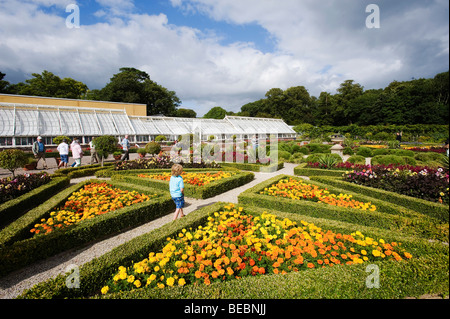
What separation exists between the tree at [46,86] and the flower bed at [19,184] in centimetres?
4375

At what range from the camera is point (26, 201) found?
19.5 feet

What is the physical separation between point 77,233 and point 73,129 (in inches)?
964

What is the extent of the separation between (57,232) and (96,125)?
25.6 metres

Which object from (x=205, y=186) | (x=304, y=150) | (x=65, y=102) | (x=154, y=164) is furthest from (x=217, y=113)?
(x=205, y=186)

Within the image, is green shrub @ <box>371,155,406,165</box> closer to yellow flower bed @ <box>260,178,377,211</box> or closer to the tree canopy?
yellow flower bed @ <box>260,178,377,211</box>

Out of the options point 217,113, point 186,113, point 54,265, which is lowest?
point 54,265

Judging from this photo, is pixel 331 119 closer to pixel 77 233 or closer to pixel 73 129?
pixel 73 129

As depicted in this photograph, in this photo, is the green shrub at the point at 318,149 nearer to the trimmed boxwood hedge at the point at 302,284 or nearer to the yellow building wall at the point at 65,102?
the trimmed boxwood hedge at the point at 302,284

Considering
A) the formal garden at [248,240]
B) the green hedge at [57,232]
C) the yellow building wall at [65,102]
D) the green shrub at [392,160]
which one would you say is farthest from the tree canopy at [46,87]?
the green shrub at [392,160]

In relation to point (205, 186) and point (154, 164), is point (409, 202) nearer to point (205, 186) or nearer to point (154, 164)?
point (205, 186)

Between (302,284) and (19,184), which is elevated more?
(19,184)

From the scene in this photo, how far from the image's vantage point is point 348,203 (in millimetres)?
Answer: 5473

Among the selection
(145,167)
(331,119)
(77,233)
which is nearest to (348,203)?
(77,233)

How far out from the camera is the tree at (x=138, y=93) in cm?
4597
